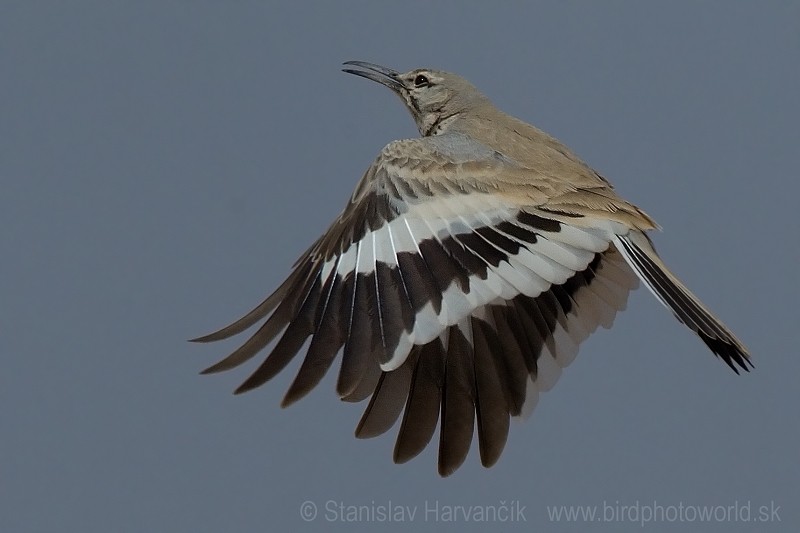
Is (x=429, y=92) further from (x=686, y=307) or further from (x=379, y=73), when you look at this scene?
(x=686, y=307)

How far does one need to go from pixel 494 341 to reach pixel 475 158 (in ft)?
3.39

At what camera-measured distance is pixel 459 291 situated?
5.04m

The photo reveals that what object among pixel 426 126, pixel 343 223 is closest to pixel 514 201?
pixel 343 223

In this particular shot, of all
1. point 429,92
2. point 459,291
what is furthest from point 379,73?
point 459,291

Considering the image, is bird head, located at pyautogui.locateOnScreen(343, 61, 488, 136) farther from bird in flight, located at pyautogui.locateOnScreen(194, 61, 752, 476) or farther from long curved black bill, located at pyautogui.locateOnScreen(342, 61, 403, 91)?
bird in flight, located at pyautogui.locateOnScreen(194, 61, 752, 476)

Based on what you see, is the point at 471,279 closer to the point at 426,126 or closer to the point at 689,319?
the point at 689,319

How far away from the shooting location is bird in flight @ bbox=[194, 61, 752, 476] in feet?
16.6

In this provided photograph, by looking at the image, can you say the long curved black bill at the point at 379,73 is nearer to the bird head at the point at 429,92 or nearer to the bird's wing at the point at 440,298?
the bird head at the point at 429,92

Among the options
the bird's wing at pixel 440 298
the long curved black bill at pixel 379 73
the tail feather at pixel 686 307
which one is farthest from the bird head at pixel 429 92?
the tail feather at pixel 686 307

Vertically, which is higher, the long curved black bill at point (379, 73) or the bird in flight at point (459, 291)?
the long curved black bill at point (379, 73)

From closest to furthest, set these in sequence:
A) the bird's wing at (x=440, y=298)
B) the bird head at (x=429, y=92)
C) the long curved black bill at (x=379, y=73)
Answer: the bird's wing at (x=440, y=298) < the bird head at (x=429, y=92) < the long curved black bill at (x=379, y=73)

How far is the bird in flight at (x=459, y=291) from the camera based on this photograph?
5055mm

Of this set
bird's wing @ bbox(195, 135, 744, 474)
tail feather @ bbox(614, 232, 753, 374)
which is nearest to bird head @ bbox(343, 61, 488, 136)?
bird's wing @ bbox(195, 135, 744, 474)

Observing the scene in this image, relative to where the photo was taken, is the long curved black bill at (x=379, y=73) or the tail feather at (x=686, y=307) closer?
the tail feather at (x=686, y=307)
